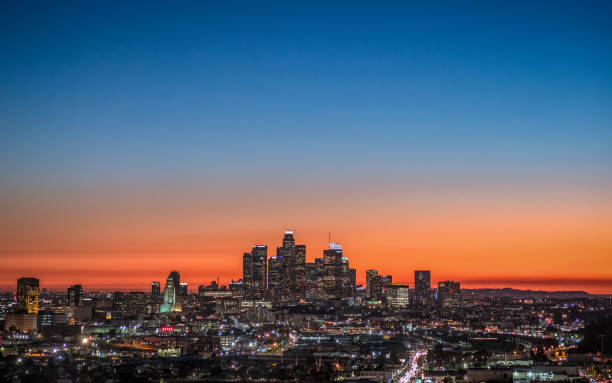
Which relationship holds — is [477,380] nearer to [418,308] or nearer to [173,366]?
[173,366]

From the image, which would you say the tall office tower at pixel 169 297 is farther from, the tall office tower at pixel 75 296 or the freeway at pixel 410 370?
the freeway at pixel 410 370

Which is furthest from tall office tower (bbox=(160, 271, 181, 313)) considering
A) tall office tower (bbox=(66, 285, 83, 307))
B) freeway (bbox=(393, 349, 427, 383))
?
freeway (bbox=(393, 349, 427, 383))

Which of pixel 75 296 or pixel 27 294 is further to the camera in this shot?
pixel 75 296

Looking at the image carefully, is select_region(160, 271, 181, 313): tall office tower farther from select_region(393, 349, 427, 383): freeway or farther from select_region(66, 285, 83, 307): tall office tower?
select_region(393, 349, 427, 383): freeway

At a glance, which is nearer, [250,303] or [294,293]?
[250,303]

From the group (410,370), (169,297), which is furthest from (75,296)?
(410,370)

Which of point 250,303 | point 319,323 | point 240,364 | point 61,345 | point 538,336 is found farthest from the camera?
point 250,303

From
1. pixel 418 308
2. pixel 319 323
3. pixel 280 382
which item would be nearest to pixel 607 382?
pixel 280 382

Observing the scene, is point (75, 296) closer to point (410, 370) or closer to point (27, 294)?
point (27, 294)
